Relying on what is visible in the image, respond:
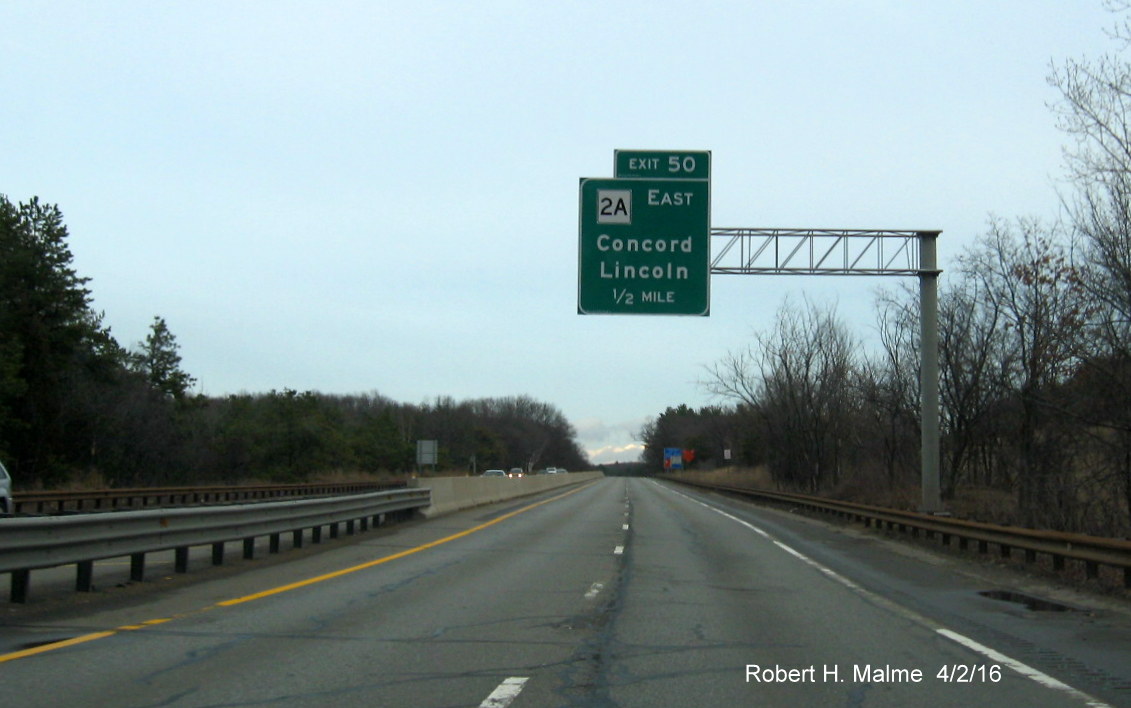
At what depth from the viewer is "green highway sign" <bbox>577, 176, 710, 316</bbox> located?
22531mm

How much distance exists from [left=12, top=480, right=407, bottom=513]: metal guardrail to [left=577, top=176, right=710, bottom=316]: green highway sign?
16537 millimetres

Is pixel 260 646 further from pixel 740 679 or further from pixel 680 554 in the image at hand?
pixel 680 554

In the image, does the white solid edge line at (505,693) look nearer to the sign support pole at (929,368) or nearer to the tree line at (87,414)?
the sign support pole at (929,368)

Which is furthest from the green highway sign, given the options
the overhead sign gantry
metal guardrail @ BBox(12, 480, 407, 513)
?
metal guardrail @ BBox(12, 480, 407, 513)

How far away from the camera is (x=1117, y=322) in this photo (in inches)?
842

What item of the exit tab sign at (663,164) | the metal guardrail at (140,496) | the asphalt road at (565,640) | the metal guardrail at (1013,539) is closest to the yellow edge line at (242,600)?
the asphalt road at (565,640)

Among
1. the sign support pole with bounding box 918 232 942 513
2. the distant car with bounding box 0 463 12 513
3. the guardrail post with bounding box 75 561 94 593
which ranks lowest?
the guardrail post with bounding box 75 561 94 593

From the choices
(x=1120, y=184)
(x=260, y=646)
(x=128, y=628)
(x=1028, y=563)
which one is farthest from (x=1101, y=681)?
(x=1120, y=184)

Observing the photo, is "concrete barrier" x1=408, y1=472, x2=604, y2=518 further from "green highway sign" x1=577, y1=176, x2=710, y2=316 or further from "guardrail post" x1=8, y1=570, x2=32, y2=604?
"guardrail post" x1=8, y1=570, x2=32, y2=604

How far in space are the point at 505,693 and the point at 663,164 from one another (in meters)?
17.1

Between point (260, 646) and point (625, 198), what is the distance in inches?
611

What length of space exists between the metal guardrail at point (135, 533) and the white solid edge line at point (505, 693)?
5.52 m

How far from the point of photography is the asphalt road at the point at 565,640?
7.35 m

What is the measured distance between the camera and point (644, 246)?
22625 millimetres
